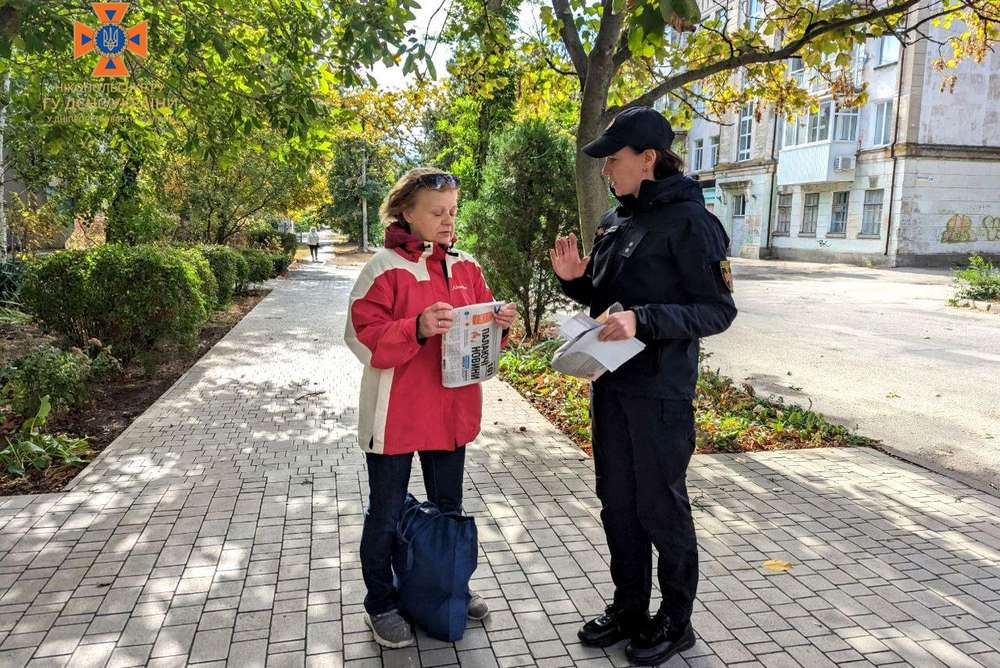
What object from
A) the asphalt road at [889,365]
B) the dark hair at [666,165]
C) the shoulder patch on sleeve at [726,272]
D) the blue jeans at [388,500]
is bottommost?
the asphalt road at [889,365]

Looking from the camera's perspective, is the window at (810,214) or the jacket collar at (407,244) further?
the window at (810,214)

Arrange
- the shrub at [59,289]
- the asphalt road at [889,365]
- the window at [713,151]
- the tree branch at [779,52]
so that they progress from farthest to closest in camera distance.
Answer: the window at [713,151]
the shrub at [59,289]
the asphalt road at [889,365]
the tree branch at [779,52]

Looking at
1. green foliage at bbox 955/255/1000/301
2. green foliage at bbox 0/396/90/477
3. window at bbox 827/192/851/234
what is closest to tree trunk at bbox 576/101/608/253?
green foliage at bbox 0/396/90/477

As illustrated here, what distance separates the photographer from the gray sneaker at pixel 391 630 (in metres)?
3.00

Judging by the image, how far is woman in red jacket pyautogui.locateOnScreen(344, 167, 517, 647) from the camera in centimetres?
284

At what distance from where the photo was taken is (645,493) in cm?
282

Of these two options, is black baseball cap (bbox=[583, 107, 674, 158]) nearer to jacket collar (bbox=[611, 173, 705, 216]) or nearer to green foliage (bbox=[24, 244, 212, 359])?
jacket collar (bbox=[611, 173, 705, 216])

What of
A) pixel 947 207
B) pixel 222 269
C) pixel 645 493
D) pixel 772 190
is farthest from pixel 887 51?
pixel 645 493

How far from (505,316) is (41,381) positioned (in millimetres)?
Answer: 4936

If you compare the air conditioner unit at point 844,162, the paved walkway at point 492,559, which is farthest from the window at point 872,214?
the paved walkway at point 492,559

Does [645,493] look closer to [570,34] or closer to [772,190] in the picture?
[570,34]

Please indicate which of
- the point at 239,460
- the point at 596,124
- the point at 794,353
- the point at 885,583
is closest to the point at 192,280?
the point at 239,460

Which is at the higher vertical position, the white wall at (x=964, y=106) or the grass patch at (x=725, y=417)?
the white wall at (x=964, y=106)

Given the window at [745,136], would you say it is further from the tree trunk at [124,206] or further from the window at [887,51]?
the tree trunk at [124,206]
